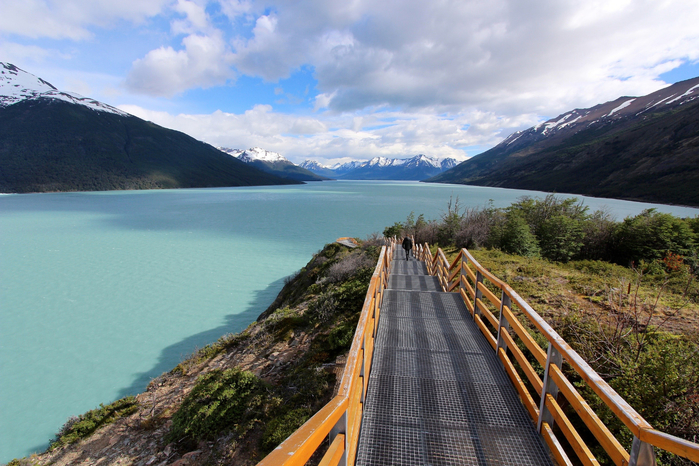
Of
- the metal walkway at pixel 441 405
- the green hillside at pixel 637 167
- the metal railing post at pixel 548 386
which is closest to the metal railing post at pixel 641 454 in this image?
the metal railing post at pixel 548 386

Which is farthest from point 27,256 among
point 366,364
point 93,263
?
point 366,364

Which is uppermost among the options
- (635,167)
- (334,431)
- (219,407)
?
(635,167)

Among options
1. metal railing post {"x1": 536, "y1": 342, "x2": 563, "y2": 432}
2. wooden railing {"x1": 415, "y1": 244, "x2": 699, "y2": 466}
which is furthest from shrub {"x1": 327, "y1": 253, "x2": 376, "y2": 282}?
metal railing post {"x1": 536, "y1": 342, "x2": 563, "y2": 432}

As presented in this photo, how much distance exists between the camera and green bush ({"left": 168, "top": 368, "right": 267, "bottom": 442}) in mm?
4867

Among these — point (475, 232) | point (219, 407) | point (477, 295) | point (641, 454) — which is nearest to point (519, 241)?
point (475, 232)

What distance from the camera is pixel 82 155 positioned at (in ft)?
491

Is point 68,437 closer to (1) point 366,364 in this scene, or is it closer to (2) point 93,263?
(1) point 366,364

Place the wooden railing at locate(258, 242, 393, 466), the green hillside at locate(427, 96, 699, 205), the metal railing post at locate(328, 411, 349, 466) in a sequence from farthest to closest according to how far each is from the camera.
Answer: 1. the green hillside at locate(427, 96, 699, 205)
2. the metal railing post at locate(328, 411, 349, 466)
3. the wooden railing at locate(258, 242, 393, 466)

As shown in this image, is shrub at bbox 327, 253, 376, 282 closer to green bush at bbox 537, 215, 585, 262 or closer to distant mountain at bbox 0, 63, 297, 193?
green bush at bbox 537, 215, 585, 262

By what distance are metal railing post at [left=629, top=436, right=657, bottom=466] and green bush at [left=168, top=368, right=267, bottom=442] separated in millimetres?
4630

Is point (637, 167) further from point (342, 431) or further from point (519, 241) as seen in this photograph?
point (342, 431)

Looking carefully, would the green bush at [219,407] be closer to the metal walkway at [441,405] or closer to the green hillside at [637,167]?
the metal walkway at [441,405]

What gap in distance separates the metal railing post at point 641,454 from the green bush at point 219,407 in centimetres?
463

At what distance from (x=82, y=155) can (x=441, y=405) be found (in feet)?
661
